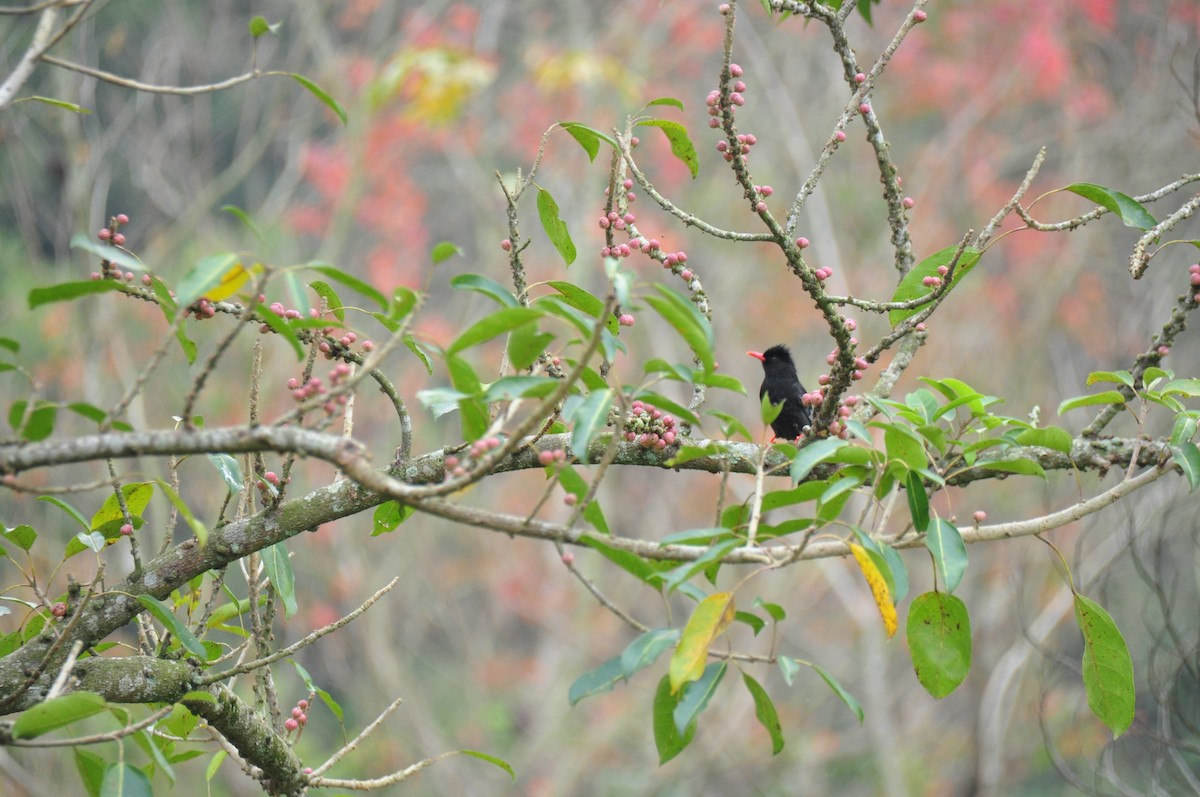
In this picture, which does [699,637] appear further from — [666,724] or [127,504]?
[127,504]

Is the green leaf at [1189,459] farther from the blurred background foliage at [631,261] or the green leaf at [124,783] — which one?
the blurred background foliage at [631,261]

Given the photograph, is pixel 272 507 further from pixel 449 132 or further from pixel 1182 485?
pixel 449 132

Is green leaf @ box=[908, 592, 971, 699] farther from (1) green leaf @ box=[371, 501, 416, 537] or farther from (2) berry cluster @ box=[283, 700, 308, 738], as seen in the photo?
(2) berry cluster @ box=[283, 700, 308, 738]

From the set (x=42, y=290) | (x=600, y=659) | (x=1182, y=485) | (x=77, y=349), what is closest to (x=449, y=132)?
(x=77, y=349)

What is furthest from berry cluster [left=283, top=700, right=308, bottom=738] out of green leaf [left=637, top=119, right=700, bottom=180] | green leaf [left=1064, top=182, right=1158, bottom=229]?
green leaf [left=1064, top=182, right=1158, bottom=229]

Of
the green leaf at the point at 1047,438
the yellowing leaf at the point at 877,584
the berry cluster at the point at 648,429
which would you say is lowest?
the yellowing leaf at the point at 877,584

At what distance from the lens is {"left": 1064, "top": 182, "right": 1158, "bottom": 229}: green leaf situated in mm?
1651

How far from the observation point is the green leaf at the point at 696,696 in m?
1.32

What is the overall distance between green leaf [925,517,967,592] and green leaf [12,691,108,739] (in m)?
1.05

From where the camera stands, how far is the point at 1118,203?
5.53 feet

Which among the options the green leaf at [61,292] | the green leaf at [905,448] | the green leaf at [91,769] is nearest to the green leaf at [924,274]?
the green leaf at [905,448]

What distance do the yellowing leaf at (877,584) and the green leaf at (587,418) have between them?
0.34 m

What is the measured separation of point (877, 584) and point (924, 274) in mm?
683

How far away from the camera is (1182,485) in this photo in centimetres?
439
